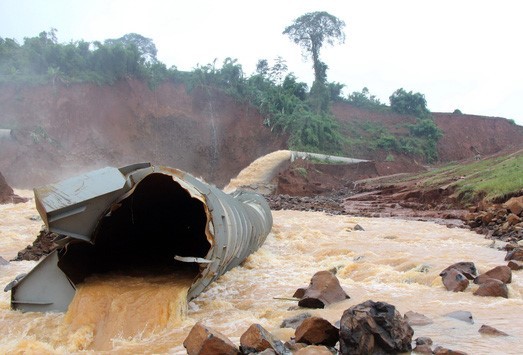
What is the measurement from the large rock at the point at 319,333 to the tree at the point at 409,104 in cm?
5219

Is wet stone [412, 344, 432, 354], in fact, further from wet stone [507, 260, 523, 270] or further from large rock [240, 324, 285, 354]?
wet stone [507, 260, 523, 270]

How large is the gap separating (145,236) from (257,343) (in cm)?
452

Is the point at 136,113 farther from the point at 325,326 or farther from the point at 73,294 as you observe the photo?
the point at 325,326

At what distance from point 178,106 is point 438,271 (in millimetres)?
36080

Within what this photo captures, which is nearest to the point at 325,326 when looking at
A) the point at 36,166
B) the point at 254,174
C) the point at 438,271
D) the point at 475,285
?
the point at 475,285

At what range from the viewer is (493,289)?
17.4ft

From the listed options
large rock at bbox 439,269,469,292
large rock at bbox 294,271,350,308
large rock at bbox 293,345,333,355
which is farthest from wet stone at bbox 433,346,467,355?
large rock at bbox 439,269,469,292

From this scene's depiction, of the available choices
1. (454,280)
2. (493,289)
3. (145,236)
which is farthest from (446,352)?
(145,236)

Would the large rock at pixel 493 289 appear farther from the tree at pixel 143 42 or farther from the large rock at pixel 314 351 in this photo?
the tree at pixel 143 42

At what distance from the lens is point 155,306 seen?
5062 millimetres

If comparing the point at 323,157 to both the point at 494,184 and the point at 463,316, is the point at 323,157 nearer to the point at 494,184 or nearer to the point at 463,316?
the point at 494,184

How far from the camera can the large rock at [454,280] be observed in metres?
5.65

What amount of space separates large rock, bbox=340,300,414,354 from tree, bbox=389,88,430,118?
2054 inches

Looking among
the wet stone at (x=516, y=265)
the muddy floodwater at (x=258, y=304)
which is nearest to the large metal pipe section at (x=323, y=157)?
the muddy floodwater at (x=258, y=304)
